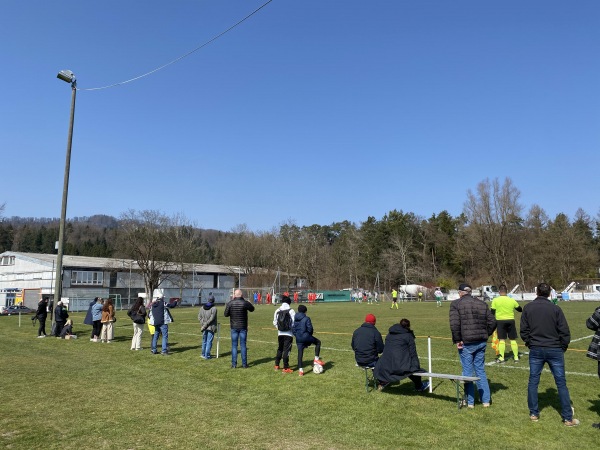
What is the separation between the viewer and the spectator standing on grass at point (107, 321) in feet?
59.7

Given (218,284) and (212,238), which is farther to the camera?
(212,238)

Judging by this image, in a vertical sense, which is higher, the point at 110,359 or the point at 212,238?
the point at 212,238

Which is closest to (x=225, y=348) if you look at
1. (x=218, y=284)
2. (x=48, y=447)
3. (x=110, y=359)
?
(x=110, y=359)

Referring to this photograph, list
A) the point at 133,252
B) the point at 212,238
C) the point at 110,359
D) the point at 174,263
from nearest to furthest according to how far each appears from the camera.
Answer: the point at 110,359 < the point at 133,252 < the point at 174,263 < the point at 212,238

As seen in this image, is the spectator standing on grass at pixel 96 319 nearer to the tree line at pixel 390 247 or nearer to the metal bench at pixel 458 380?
the metal bench at pixel 458 380

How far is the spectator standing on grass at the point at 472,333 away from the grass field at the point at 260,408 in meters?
0.35

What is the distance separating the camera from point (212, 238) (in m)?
128

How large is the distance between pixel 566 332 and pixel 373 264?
89.1 m

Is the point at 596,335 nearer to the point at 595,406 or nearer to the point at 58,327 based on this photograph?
the point at 595,406

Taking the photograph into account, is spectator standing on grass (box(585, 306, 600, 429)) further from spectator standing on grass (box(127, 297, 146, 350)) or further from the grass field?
spectator standing on grass (box(127, 297, 146, 350))

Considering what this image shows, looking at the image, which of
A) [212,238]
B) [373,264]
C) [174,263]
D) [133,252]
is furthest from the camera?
[212,238]

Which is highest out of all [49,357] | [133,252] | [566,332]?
[133,252]

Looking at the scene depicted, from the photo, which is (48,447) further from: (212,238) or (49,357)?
(212,238)

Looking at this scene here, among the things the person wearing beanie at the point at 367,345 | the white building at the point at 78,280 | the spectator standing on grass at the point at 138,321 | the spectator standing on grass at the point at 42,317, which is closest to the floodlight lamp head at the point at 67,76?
the spectator standing on grass at the point at 42,317
